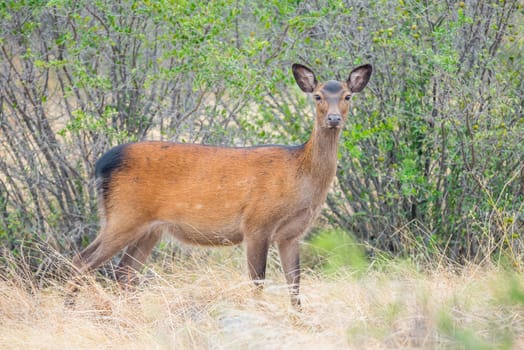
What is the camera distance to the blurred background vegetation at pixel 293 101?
8.66m

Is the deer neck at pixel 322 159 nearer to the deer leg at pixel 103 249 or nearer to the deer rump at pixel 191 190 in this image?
the deer rump at pixel 191 190

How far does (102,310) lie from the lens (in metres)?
6.72

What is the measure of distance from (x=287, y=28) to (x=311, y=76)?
6.29 ft

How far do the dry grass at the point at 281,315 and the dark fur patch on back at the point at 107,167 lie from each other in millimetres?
816

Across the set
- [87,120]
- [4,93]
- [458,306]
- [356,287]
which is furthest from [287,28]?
[458,306]

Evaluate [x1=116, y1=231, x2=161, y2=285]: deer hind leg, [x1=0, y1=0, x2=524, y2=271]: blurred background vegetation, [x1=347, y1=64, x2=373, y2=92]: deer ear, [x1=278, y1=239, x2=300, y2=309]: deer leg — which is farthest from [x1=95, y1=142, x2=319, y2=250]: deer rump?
[x1=0, y1=0, x2=524, y2=271]: blurred background vegetation

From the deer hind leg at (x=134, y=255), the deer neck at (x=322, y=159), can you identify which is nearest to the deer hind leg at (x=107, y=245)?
the deer hind leg at (x=134, y=255)

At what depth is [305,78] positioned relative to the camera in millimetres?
7562

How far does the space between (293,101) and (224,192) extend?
2.65 m

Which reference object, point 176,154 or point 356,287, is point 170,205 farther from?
point 356,287

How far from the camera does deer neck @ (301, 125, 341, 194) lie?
286 inches

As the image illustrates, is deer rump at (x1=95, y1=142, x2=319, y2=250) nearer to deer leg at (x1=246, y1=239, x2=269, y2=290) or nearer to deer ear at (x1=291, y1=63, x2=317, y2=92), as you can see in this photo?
deer leg at (x1=246, y1=239, x2=269, y2=290)

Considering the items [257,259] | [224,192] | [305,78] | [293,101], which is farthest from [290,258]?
[293,101]

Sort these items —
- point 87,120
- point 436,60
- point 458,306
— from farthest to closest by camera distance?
point 87,120 < point 436,60 < point 458,306
